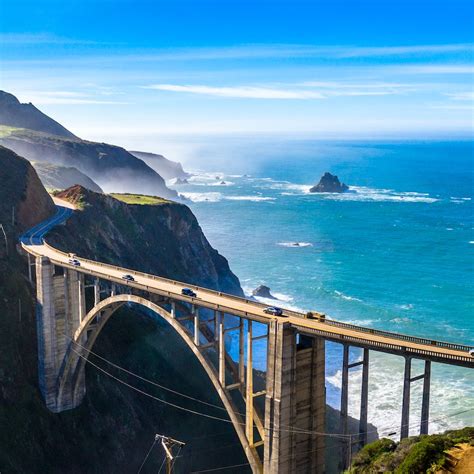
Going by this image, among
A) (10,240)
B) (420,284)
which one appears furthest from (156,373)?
(420,284)

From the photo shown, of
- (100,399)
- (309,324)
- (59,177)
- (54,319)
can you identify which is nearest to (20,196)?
(54,319)

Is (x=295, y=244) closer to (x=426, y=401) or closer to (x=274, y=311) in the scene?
(x=274, y=311)

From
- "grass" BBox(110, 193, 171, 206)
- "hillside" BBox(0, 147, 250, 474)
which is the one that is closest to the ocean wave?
"grass" BBox(110, 193, 171, 206)

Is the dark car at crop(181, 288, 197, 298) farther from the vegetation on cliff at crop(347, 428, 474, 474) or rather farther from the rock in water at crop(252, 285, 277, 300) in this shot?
the rock in water at crop(252, 285, 277, 300)

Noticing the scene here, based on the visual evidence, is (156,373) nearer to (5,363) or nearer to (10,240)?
(5,363)

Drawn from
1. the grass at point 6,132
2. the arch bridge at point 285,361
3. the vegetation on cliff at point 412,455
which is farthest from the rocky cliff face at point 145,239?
the grass at point 6,132
